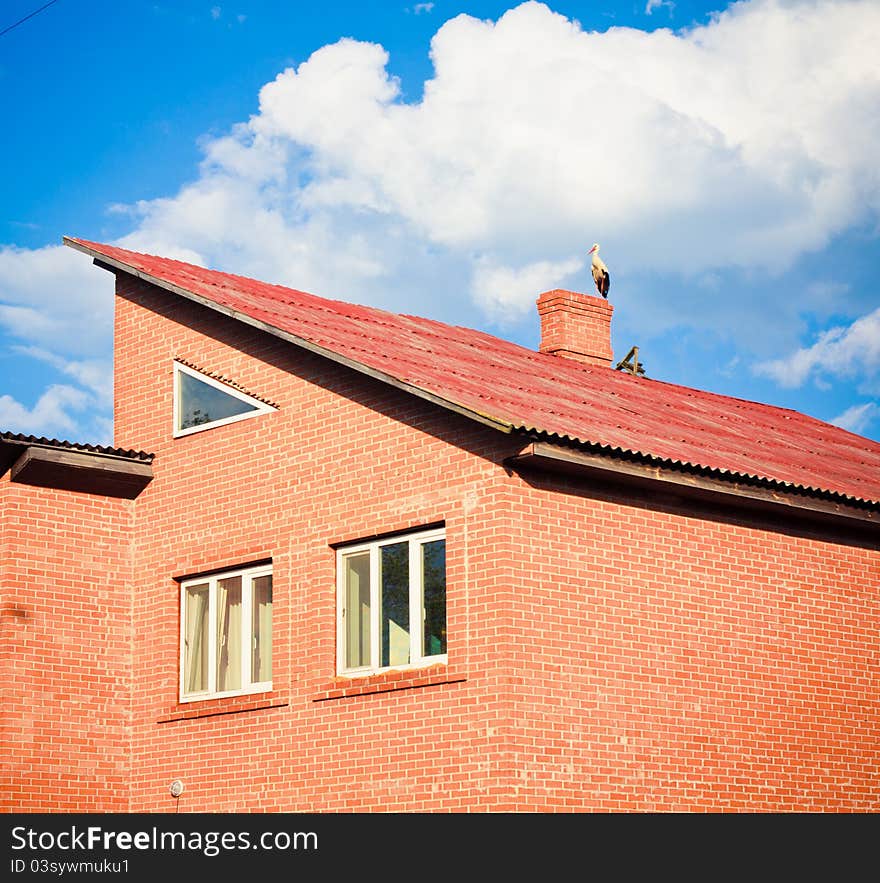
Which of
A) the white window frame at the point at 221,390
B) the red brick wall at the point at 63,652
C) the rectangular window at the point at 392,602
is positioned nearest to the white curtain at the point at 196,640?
the red brick wall at the point at 63,652

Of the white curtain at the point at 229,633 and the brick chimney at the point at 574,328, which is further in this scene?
the brick chimney at the point at 574,328

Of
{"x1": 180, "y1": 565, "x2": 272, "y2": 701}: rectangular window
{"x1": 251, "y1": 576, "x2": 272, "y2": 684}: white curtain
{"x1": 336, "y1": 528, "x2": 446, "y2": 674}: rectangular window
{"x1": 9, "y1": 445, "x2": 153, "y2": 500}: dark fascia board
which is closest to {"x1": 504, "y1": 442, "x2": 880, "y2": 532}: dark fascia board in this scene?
{"x1": 336, "y1": 528, "x2": 446, "y2": 674}: rectangular window

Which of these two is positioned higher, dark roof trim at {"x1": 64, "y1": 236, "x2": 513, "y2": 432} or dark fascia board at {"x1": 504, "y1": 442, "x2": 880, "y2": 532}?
dark roof trim at {"x1": 64, "y1": 236, "x2": 513, "y2": 432}

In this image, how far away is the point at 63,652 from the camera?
1659cm

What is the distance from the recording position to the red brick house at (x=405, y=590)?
13.8 meters

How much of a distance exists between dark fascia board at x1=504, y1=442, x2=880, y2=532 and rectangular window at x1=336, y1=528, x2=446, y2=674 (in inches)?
58.1

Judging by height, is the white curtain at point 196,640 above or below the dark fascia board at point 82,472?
below

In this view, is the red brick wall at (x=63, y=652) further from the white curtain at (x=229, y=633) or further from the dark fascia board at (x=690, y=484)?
the dark fascia board at (x=690, y=484)

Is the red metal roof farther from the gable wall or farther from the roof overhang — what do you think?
the roof overhang

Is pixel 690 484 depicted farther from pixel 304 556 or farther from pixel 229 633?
pixel 229 633

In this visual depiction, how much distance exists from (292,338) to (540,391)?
3103mm

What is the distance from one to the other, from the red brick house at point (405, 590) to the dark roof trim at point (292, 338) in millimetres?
39

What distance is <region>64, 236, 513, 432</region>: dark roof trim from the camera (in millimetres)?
13461
